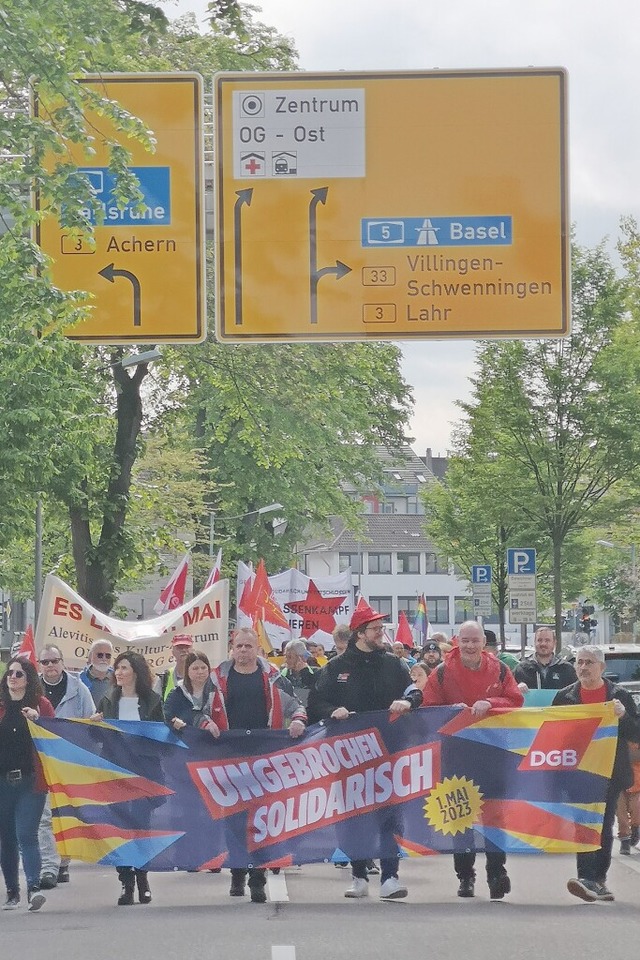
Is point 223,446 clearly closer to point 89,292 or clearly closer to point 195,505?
point 195,505

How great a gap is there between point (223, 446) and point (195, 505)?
232 centimetres

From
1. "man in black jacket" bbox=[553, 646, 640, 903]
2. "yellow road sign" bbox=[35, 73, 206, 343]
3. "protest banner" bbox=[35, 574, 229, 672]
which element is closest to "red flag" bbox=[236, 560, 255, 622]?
"protest banner" bbox=[35, 574, 229, 672]

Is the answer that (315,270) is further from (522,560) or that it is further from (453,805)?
(522,560)

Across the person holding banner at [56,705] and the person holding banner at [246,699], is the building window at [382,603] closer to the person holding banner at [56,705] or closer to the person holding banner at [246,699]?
the person holding banner at [56,705]

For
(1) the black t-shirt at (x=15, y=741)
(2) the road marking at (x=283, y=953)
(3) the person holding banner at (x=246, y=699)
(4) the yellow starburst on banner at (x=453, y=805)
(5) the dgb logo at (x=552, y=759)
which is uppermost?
(3) the person holding banner at (x=246, y=699)

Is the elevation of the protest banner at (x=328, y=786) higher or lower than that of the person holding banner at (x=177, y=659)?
lower

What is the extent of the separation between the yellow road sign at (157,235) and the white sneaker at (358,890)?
208 inches

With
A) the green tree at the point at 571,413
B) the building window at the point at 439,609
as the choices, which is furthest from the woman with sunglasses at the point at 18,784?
the building window at the point at 439,609

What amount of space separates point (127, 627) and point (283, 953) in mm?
10332

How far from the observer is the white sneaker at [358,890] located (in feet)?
38.5

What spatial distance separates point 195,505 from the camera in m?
46.1

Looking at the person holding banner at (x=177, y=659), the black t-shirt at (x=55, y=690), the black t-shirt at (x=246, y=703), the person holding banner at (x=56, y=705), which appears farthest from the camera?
the person holding banner at (x=177, y=659)

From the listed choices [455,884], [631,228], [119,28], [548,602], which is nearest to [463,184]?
[119,28]

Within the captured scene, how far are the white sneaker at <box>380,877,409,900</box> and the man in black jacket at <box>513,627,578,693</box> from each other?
4840 mm
